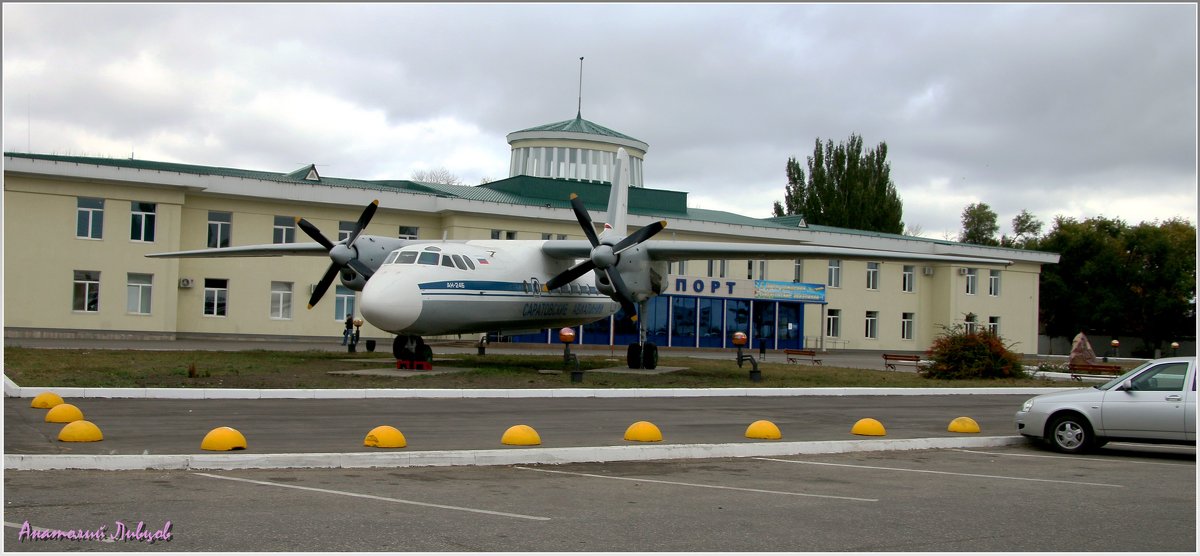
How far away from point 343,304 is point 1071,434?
38680mm

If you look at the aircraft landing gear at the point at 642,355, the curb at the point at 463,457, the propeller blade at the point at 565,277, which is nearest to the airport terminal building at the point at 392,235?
the aircraft landing gear at the point at 642,355

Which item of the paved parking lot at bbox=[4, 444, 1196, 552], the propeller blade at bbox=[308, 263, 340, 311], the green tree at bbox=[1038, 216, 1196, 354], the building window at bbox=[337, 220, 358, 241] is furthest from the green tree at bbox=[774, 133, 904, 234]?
the paved parking lot at bbox=[4, 444, 1196, 552]

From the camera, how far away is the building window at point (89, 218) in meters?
42.1

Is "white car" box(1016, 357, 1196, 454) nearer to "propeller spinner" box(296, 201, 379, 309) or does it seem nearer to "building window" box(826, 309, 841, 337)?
"propeller spinner" box(296, 201, 379, 309)

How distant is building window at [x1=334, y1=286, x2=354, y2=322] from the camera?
4766cm

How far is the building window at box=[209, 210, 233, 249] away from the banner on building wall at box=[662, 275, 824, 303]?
20902mm

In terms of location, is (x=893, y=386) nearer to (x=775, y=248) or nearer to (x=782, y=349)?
(x=775, y=248)

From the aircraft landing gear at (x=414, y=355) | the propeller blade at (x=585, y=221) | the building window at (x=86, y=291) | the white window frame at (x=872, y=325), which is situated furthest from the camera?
the white window frame at (x=872, y=325)

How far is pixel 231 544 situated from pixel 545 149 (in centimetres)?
5246

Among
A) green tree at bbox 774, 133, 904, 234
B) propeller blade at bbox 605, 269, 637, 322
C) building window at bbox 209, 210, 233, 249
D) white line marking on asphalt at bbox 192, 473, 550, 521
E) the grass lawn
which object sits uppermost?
green tree at bbox 774, 133, 904, 234

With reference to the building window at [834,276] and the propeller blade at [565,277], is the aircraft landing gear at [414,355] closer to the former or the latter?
the propeller blade at [565,277]

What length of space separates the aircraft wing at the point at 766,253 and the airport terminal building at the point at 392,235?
1.63 metres

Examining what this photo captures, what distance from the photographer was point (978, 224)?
9662 centimetres

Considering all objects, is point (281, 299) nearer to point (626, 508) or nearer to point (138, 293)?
point (138, 293)
